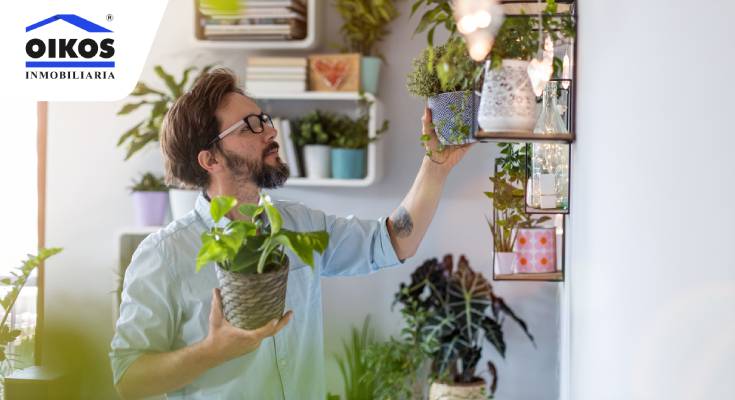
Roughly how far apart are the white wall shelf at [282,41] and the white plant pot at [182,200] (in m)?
0.56

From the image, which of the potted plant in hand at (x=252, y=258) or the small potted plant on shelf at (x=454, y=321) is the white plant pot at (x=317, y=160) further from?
the potted plant in hand at (x=252, y=258)

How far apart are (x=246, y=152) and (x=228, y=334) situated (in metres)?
0.53

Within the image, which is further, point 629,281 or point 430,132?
point 430,132

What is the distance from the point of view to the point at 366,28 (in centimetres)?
301

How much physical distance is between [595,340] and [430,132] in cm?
61

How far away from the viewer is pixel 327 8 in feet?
10.3

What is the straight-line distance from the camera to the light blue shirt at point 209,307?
172 cm

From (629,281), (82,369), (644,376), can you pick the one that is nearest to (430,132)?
(629,281)

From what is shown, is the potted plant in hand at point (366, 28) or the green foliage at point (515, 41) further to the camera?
the potted plant in hand at point (366, 28)

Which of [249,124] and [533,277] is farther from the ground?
[249,124]

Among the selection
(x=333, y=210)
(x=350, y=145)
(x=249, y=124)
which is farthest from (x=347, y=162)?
(x=249, y=124)

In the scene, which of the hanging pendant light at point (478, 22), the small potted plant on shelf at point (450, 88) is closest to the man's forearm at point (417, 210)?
the small potted plant on shelf at point (450, 88)

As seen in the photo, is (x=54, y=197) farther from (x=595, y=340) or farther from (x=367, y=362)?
(x=595, y=340)

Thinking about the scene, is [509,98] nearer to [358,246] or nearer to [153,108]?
[358,246]
